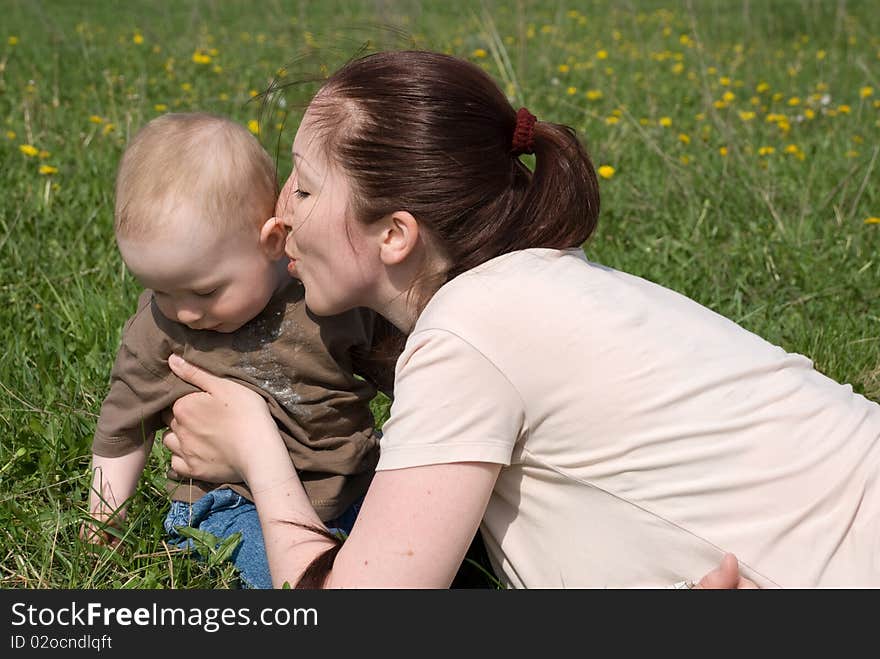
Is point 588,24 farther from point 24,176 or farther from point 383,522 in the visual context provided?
point 383,522

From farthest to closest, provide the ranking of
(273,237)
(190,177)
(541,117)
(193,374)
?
(541,117) → (193,374) → (273,237) → (190,177)

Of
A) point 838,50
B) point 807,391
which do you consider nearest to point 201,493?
point 807,391

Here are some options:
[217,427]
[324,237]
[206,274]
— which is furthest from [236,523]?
[324,237]

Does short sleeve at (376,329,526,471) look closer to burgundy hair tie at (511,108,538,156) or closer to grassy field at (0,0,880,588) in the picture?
burgundy hair tie at (511,108,538,156)

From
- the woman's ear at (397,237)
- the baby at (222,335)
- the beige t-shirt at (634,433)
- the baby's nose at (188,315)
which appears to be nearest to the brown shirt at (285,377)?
the baby at (222,335)

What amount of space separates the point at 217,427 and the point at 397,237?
0.56 m

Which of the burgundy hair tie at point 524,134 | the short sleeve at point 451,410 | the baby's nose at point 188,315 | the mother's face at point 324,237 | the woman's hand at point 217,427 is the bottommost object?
the woman's hand at point 217,427

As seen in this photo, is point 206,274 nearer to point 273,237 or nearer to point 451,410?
point 273,237

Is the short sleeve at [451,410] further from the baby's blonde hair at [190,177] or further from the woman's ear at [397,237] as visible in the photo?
the baby's blonde hair at [190,177]

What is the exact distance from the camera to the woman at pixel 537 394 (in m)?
1.63

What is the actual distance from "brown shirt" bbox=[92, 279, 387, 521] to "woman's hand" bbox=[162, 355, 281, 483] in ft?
0.10

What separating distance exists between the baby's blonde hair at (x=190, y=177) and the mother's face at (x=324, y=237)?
0.10 metres

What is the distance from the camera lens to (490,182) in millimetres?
1779

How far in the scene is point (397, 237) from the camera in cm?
180
